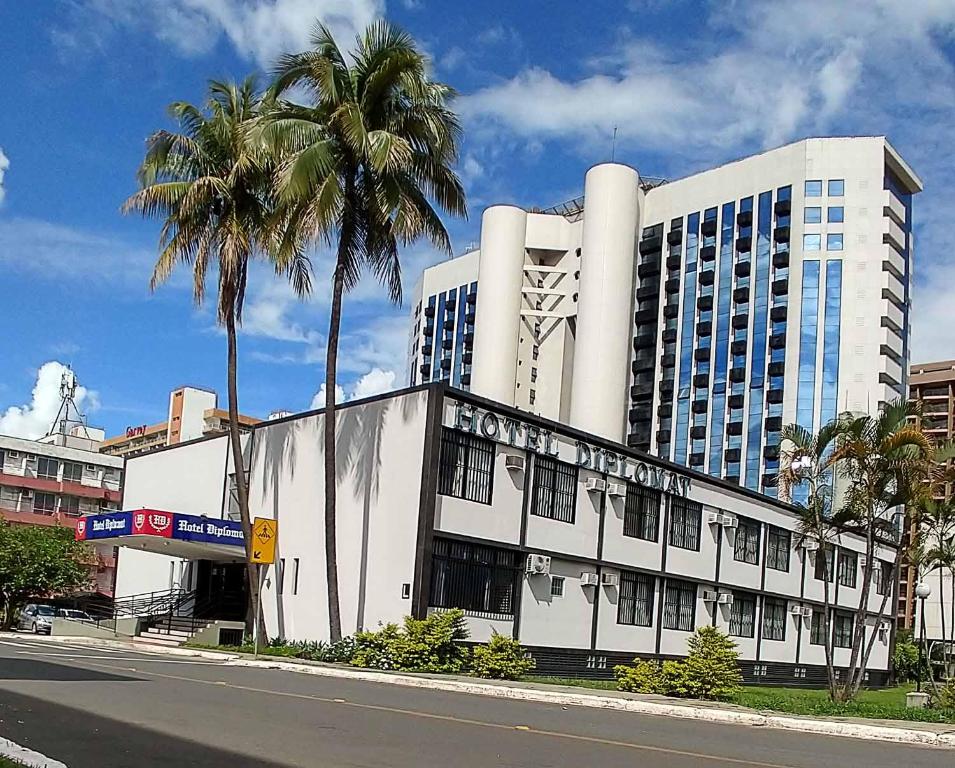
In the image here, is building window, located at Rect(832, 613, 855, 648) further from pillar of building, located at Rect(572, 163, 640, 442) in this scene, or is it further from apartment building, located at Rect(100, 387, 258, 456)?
apartment building, located at Rect(100, 387, 258, 456)

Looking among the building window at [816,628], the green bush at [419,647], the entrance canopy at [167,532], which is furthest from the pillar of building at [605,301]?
the green bush at [419,647]

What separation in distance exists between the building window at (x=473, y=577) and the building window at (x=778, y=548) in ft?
59.1

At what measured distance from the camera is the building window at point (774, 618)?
47.1 meters

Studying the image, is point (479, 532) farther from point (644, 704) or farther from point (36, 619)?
point (36, 619)

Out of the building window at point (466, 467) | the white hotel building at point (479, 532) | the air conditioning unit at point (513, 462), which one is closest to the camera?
the building window at point (466, 467)

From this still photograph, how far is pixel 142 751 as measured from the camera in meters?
10.4

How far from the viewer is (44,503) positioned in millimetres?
84000

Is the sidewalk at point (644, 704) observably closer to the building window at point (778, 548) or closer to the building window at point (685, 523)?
the building window at point (685, 523)

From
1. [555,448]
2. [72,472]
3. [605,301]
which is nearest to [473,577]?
[555,448]

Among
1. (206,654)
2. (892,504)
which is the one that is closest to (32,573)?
(206,654)

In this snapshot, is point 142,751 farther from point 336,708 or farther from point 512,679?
point 512,679

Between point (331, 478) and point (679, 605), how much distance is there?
16.3m

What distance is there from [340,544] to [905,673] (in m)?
46.1

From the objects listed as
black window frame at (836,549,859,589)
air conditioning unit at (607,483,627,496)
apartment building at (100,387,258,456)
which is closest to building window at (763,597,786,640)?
black window frame at (836,549,859,589)
